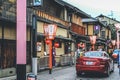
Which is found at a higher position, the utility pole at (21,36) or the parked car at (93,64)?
the utility pole at (21,36)

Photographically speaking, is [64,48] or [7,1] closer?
[7,1]

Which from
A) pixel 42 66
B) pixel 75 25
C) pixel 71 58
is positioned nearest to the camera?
pixel 42 66

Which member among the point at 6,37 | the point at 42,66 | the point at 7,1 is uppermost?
the point at 7,1

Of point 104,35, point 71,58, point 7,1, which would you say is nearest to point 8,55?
point 7,1

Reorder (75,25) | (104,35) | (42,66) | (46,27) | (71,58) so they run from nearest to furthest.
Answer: (46,27) → (42,66) → (71,58) → (75,25) → (104,35)

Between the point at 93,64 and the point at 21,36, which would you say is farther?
the point at 93,64

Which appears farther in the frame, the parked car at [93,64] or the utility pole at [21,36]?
the parked car at [93,64]

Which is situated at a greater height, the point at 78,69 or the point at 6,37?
the point at 6,37

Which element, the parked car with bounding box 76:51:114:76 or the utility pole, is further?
the parked car with bounding box 76:51:114:76

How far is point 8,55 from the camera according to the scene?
2034 centimetres

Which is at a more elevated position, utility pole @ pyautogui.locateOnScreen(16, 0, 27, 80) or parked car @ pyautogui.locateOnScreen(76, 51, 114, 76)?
utility pole @ pyautogui.locateOnScreen(16, 0, 27, 80)

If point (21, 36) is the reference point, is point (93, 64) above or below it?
below

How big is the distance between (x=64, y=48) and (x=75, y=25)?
297 inches

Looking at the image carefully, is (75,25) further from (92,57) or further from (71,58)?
(92,57)
